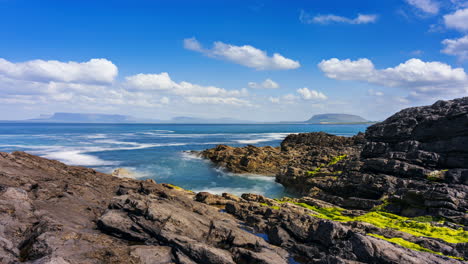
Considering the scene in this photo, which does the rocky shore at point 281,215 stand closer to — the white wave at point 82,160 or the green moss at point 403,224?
the green moss at point 403,224

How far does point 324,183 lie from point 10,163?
3652 centimetres

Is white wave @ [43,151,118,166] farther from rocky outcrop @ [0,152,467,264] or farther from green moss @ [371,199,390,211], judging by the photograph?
green moss @ [371,199,390,211]

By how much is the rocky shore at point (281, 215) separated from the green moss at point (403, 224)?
94 mm

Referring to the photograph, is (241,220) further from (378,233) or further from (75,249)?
(75,249)

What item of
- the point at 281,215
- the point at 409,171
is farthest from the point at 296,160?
the point at 281,215

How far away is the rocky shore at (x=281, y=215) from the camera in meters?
15.2

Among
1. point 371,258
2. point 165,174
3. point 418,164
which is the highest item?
point 418,164

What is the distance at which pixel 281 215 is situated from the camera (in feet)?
79.8

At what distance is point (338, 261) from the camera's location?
14102 mm

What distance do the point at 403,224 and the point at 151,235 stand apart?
20742mm

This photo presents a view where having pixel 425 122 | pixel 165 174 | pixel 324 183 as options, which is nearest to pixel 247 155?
pixel 165 174

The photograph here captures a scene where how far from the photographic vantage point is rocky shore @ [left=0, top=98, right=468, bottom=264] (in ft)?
49.9

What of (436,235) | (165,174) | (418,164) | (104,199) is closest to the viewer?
(436,235)

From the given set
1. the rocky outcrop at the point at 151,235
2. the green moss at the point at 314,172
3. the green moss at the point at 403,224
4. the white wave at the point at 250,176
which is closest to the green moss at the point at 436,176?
the green moss at the point at 403,224
